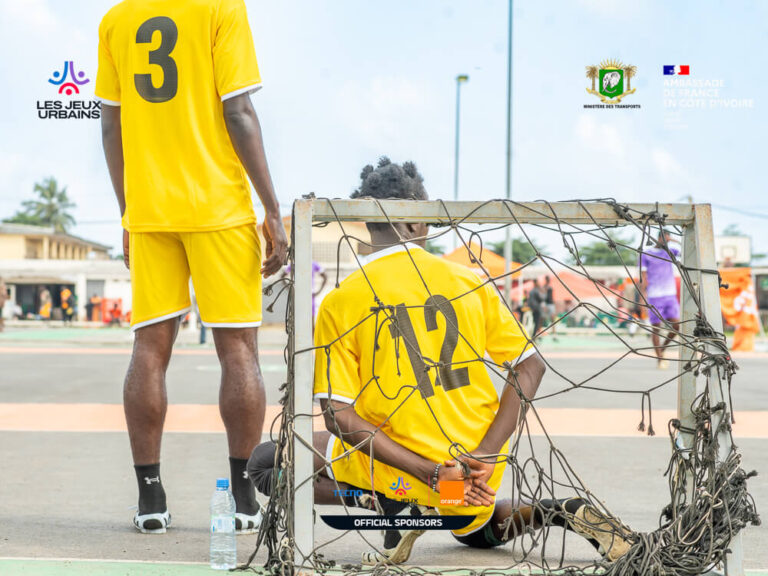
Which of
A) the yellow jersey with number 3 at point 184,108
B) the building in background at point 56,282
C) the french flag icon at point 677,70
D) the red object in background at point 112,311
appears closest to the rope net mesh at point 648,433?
the yellow jersey with number 3 at point 184,108

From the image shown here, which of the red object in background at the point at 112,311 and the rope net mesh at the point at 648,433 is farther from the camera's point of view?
the red object in background at the point at 112,311

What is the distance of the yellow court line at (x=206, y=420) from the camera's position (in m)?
6.82

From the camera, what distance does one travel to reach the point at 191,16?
3.40 m

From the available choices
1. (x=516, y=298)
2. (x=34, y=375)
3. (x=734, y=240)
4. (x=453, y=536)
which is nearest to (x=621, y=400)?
(x=453, y=536)

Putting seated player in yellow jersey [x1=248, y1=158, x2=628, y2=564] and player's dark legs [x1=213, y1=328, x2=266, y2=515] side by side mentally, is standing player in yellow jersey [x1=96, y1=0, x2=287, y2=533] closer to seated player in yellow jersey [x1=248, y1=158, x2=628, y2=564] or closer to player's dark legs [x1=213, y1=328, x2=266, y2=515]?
player's dark legs [x1=213, y1=328, x2=266, y2=515]

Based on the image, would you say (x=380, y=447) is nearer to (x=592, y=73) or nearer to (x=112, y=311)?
(x=592, y=73)

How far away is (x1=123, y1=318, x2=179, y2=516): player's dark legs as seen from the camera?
3.51m

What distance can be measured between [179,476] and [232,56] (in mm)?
2530

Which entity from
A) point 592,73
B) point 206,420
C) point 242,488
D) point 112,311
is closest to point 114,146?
point 242,488

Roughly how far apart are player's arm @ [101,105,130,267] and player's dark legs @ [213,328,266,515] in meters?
0.66

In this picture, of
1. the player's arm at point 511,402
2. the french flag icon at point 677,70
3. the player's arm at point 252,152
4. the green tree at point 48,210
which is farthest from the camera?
the green tree at point 48,210

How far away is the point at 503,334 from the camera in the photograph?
2.96 m

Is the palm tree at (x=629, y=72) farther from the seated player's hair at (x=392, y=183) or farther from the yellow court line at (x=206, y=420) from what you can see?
the seated player's hair at (x=392, y=183)

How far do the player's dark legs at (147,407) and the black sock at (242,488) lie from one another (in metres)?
0.31
